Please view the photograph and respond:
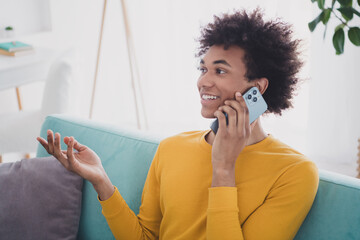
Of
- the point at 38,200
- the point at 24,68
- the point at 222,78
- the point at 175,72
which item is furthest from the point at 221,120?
the point at 175,72

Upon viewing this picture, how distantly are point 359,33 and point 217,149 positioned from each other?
58cm

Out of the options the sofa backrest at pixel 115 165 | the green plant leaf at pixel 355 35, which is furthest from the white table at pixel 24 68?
the green plant leaf at pixel 355 35

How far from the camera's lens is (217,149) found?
3.45 ft

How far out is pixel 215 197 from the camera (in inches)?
39.6

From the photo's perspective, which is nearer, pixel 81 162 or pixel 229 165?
pixel 229 165

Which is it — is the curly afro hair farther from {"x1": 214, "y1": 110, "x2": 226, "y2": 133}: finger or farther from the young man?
{"x1": 214, "y1": 110, "x2": 226, "y2": 133}: finger

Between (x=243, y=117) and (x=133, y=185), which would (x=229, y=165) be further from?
(x=133, y=185)

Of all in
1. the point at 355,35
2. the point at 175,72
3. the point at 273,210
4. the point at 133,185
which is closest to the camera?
the point at 273,210

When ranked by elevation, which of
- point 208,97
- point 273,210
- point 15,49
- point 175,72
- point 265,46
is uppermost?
point 265,46

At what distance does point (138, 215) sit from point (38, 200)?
336 mm

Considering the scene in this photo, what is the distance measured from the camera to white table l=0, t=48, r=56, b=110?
230 cm

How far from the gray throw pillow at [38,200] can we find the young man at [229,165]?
0.82ft

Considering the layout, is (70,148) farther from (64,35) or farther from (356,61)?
(64,35)

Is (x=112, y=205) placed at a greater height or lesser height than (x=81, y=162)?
lesser
